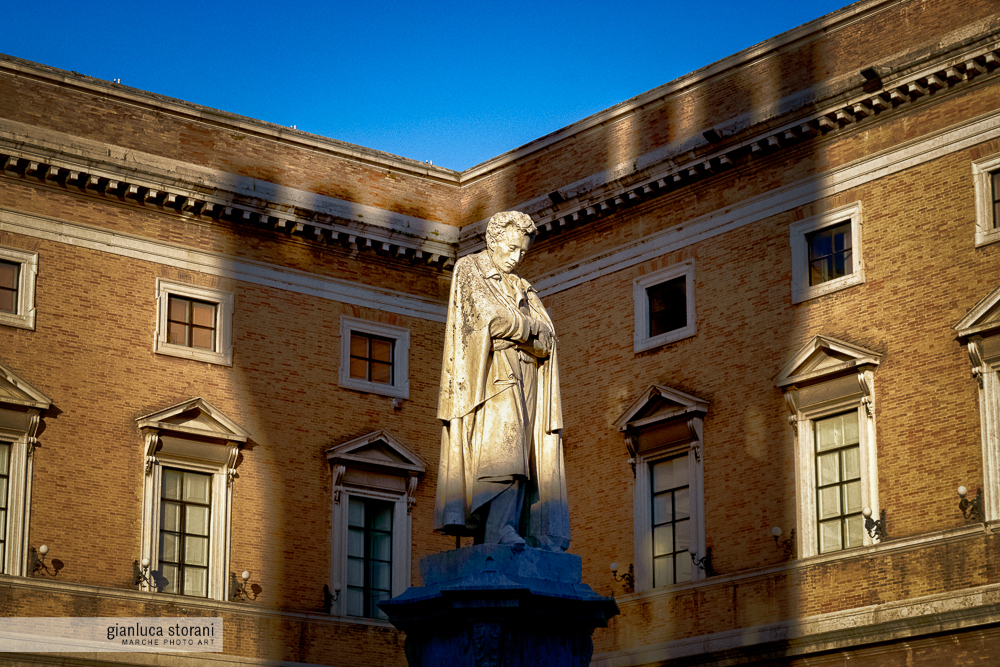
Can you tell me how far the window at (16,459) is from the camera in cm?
2272

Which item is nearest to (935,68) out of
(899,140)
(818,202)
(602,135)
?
(899,140)

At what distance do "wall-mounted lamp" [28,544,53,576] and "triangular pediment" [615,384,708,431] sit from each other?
8288 millimetres

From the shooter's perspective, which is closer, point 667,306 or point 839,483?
point 839,483

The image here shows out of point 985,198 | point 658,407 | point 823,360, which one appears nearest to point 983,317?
point 985,198

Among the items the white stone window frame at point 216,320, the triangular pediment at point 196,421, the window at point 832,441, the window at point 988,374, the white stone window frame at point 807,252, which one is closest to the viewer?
the window at point 988,374

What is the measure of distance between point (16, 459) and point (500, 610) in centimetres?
1436

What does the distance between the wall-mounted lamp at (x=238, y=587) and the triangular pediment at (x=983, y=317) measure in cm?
1082

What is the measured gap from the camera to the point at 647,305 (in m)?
25.1

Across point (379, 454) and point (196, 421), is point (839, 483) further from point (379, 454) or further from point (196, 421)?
point (196, 421)

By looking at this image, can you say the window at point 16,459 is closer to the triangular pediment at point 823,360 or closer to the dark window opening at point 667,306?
the dark window opening at point 667,306

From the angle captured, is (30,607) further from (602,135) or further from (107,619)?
(602,135)

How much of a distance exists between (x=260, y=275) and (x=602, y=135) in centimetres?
572

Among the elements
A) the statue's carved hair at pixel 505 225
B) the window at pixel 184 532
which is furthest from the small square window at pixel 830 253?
the statue's carved hair at pixel 505 225

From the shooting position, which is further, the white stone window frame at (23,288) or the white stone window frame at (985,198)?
the white stone window frame at (23,288)
